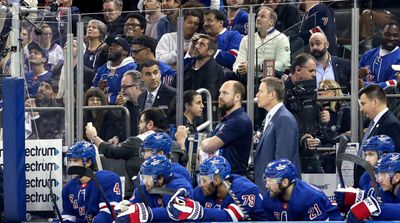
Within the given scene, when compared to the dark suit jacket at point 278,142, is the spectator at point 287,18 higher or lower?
higher

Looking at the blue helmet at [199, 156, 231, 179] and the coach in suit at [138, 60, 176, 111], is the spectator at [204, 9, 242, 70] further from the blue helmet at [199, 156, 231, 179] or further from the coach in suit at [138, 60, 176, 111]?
the blue helmet at [199, 156, 231, 179]

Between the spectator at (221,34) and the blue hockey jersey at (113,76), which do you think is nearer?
the spectator at (221,34)

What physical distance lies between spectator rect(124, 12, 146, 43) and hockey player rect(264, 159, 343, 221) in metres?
2.57

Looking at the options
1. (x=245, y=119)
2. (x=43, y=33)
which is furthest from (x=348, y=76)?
(x=43, y=33)

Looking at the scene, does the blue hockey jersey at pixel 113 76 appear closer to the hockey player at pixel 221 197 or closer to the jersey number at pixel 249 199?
the hockey player at pixel 221 197

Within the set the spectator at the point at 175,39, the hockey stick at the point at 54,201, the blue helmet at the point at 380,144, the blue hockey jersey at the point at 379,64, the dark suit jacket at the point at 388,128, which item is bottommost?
the hockey stick at the point at 54,201

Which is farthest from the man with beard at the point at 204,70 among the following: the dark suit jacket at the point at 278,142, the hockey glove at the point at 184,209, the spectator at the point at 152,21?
the hockey glove at the point at 184,209

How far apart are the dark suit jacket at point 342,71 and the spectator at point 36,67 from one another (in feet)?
8.81

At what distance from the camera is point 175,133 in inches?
566

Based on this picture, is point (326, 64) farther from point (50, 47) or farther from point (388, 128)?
point (50, 47)

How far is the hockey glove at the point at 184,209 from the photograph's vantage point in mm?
12664

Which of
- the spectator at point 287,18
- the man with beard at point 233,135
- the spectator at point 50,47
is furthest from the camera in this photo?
the spectator at point 50,47

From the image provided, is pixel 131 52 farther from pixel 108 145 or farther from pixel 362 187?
pixel 362 187

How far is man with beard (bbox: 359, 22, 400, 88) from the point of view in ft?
45.6
